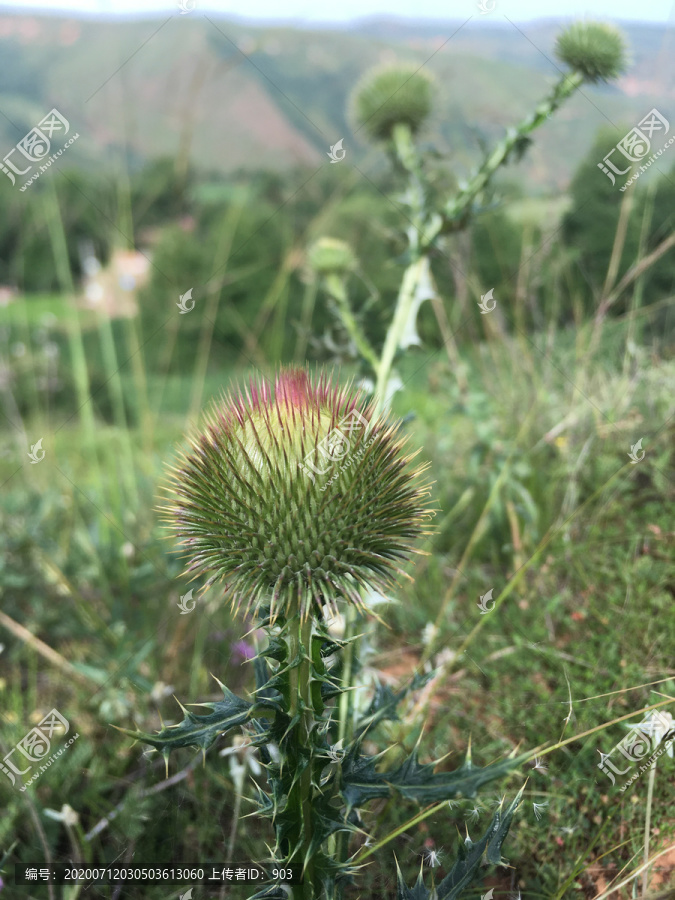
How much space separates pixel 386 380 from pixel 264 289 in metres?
17.0

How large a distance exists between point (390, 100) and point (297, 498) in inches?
121

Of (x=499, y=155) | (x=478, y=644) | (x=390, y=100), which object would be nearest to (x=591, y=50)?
(x=499, y=155)

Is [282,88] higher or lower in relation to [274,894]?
higher

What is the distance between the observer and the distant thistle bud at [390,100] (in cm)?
388

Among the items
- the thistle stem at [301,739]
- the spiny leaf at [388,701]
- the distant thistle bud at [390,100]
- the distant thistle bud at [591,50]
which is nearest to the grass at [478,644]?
the spiny leaf at [388,701]

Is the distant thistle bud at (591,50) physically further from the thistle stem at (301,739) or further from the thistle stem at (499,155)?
the thistle stem at (301,739)

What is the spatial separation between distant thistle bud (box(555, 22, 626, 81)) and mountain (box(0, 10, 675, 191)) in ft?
0.25

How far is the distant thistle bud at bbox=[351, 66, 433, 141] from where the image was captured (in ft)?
12.7

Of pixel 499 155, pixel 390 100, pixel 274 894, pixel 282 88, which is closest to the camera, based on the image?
pixel 274 894

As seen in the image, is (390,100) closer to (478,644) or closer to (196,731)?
(478,644)

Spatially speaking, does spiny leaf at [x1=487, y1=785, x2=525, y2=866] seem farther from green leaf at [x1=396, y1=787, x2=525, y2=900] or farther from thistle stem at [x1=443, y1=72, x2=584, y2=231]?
thistle stem at [x1=443, y1=72, x2=584, y2=231]

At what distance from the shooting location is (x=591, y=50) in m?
3.15

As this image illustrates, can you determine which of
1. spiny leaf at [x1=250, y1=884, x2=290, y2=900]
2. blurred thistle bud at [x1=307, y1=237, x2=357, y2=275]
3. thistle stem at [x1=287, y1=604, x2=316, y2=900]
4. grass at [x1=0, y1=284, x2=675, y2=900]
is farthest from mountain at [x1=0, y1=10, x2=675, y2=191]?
spiny leaf at [x1=250, y1=884, x2=290, y2=900]

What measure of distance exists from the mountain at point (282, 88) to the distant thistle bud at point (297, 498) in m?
1.66
